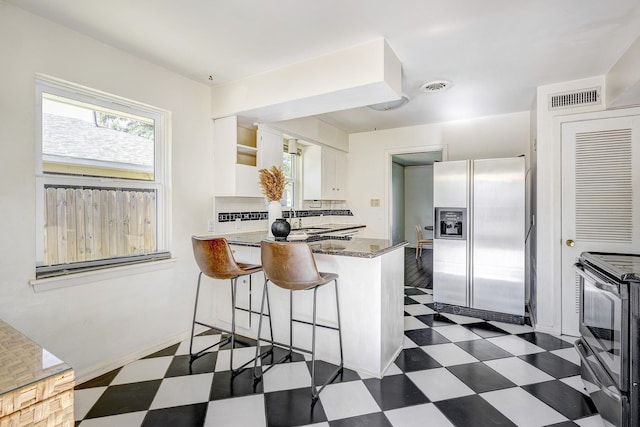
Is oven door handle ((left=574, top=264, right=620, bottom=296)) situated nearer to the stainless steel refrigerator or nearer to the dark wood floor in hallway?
the stainless steel refrigerator

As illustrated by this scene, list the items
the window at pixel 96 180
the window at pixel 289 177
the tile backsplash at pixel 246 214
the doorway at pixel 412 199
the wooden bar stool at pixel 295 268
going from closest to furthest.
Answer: the wooden bar stool at pixel 295 268, the window at pixel 96 180, the tile backsplash at pixel 246 214, the window at pixel 289 177, the doorway at pixel 412 199

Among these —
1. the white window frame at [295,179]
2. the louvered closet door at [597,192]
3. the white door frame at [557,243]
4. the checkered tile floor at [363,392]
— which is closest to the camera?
the checkered tile floor at [363,392]

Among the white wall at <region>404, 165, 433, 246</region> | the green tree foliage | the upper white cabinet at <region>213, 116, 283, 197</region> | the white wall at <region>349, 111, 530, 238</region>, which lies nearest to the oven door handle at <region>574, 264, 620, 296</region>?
the white wall at <region>349, 111, 530, 238</region>

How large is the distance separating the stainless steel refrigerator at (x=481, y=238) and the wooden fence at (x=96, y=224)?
9.93ft

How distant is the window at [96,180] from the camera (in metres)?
2.04

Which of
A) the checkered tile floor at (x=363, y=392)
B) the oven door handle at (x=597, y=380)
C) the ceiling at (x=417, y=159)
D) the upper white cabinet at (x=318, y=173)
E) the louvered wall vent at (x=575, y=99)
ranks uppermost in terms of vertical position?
the ceiling at (x=417, y=159)

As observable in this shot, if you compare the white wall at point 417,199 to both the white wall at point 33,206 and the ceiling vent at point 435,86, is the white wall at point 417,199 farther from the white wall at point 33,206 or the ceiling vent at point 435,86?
the white wall at point 33,206

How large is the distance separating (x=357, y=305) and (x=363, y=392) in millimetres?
548

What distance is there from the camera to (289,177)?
429cm

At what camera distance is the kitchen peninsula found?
2150mm

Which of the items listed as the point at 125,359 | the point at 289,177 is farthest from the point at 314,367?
the point at 289,177

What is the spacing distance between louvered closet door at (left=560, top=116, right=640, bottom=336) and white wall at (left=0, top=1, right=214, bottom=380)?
137 inches

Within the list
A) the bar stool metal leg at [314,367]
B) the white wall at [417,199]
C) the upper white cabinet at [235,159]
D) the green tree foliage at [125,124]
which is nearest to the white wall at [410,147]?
the upper white cabinet at [235,159]

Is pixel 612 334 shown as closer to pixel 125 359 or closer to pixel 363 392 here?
pixel 363 392
